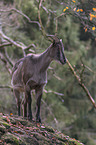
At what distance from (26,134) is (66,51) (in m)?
13.6

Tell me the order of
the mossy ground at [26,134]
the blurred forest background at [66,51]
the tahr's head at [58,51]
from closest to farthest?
the mossy ground at [26,134] → the tahr's head at [58,51] → the blurred forest background at [66,51]

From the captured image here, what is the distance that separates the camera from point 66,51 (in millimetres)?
18797

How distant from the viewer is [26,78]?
263 inches

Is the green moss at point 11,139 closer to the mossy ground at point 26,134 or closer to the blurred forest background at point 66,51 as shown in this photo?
the mossy ground at point 26,134

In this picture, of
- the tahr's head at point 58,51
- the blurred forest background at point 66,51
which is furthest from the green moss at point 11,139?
the blurred forest background at point 66,51

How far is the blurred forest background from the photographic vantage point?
8742 millimetres

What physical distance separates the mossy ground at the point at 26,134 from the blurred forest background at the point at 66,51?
302cm

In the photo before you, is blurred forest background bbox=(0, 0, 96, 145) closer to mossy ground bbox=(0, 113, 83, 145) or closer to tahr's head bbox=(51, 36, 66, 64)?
tahr's head bbox=(51, 36, 66, 64)

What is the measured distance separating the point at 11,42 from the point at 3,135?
7729mm

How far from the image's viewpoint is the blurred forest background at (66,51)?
8.74 m

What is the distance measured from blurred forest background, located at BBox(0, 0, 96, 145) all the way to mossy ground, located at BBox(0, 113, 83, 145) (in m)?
3.02

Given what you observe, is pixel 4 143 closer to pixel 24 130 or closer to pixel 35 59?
pixel 24 130

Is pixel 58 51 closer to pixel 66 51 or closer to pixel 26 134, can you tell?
pixel 26 134

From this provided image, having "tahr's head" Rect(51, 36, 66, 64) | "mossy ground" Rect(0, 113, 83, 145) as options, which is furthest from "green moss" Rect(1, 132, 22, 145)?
"tahr's head" Rect(51, 36, 66, 64)
